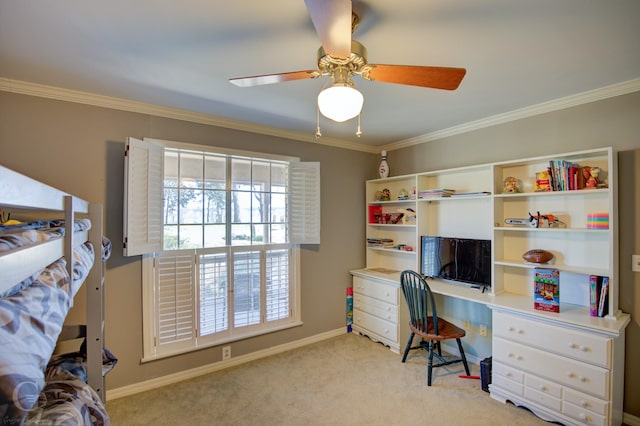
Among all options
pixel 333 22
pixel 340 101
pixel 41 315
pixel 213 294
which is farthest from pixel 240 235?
pixel 41 315

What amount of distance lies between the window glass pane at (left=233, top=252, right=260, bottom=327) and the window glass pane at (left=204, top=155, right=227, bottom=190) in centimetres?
73

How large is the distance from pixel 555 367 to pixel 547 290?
1.74 ft

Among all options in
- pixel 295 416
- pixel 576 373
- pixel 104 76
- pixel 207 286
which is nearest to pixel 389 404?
pixel 295 416

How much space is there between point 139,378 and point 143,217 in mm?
1387

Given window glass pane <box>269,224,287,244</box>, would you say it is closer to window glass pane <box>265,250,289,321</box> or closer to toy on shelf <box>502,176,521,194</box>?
window glass pane <box>265,250,289,321</box>

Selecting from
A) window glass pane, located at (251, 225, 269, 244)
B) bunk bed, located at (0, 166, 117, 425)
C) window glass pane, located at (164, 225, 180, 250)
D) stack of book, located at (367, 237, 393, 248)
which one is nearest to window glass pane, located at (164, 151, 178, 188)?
window glass pane, located at (164, 225, 180, 250)

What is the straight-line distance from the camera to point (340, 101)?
1337 millimetres

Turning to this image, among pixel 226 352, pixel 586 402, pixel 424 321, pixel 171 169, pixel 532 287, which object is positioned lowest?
pixel 226 352

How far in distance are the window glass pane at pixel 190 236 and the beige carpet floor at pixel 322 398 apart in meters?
1.23

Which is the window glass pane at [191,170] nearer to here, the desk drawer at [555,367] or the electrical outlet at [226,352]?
the electrical outlet at [226,352]

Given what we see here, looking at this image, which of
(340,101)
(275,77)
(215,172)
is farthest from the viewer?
(215,172)

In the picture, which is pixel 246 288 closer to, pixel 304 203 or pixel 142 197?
pixel 304 203

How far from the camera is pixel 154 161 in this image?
2496 mm

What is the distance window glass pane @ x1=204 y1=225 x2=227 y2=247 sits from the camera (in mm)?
2861
